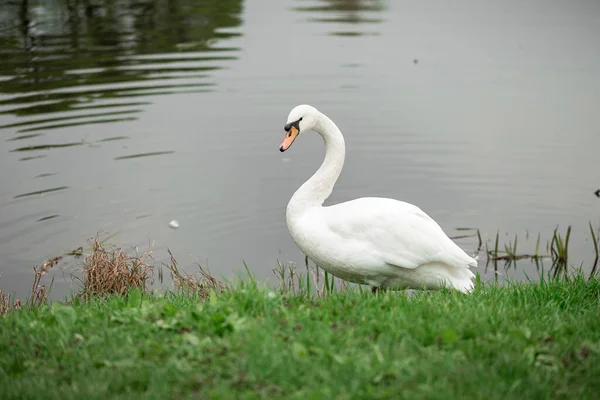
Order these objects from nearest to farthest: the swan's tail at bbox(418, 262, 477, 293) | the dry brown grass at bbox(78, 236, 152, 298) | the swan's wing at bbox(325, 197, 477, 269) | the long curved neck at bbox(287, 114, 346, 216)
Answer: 1. the swan's wing at bbox(325, 197, 477, 269)
2. the swan's tail at bbox(418, 262, 477, 293)
3. the long curved neck at bbox(287, 114, 346, 216)
4. the dry brown grass at bbox(78, 236, 152, 298)

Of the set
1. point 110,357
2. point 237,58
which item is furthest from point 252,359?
point 237,58

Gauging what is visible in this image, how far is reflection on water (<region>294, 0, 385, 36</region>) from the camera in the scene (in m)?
28.0

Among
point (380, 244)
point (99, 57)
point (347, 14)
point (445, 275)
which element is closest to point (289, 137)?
point (380, 244)

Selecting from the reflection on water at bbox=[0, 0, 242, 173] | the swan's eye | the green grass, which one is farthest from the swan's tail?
the reflection on water at bbox=[0, 0, 242, 173]

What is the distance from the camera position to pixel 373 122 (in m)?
16.6

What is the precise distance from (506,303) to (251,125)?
11388 millimetres

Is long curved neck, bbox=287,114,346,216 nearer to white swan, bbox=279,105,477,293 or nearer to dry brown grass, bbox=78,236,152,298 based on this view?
white swan, bbox=279,105,477,293

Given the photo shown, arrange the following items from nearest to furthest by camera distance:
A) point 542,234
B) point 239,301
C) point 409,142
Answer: point 239,301
point 542,234
point 409,142

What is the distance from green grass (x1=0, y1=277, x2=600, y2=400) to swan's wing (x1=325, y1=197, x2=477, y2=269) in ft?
Result: 3.69

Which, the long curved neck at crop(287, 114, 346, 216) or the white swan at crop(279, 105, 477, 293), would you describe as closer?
the white swan at crop(279, 105, 477, 293)

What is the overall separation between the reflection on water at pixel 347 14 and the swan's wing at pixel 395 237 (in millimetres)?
20988

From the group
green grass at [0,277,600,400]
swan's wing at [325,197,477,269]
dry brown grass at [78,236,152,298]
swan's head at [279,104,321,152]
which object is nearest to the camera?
green grass at [0,277,600,400]

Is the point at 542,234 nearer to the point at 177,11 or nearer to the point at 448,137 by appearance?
the point at 448,137

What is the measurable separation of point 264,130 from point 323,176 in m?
8.86
